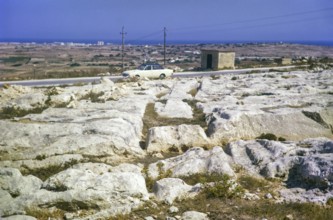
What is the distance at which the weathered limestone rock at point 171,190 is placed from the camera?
1070cm

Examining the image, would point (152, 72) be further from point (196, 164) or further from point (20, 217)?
point (20, 217)

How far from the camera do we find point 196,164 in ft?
42.6

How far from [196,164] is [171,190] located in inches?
89.9

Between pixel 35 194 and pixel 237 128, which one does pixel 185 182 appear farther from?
pixel 237 128

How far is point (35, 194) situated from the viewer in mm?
10344

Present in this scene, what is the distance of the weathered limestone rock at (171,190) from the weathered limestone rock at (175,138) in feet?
13.8

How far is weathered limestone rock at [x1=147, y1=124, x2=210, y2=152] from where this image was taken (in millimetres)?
15773

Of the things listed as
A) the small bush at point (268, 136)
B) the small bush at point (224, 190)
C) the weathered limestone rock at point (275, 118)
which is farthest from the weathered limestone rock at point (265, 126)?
the small bush at point (224, 190)

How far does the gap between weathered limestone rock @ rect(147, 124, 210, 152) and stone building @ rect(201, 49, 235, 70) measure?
4226 cm

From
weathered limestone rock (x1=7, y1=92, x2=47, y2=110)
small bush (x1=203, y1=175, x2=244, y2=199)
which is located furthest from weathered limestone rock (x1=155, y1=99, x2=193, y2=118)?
small bush (x1=203, y1=175, x2=244, y2=199)

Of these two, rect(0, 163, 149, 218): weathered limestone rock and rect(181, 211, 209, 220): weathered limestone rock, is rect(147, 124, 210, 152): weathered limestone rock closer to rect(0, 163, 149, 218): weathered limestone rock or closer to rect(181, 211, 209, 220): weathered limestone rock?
rect(0, 163, 149, 218): weathered limestone rock

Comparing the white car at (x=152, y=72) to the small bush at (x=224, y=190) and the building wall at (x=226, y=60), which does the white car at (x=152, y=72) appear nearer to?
the building wall at (x=226, y=60)

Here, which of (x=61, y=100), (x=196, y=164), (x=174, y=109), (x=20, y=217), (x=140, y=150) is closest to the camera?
(x=20, y=217)

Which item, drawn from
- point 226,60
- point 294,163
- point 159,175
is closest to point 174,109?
point 159,175
